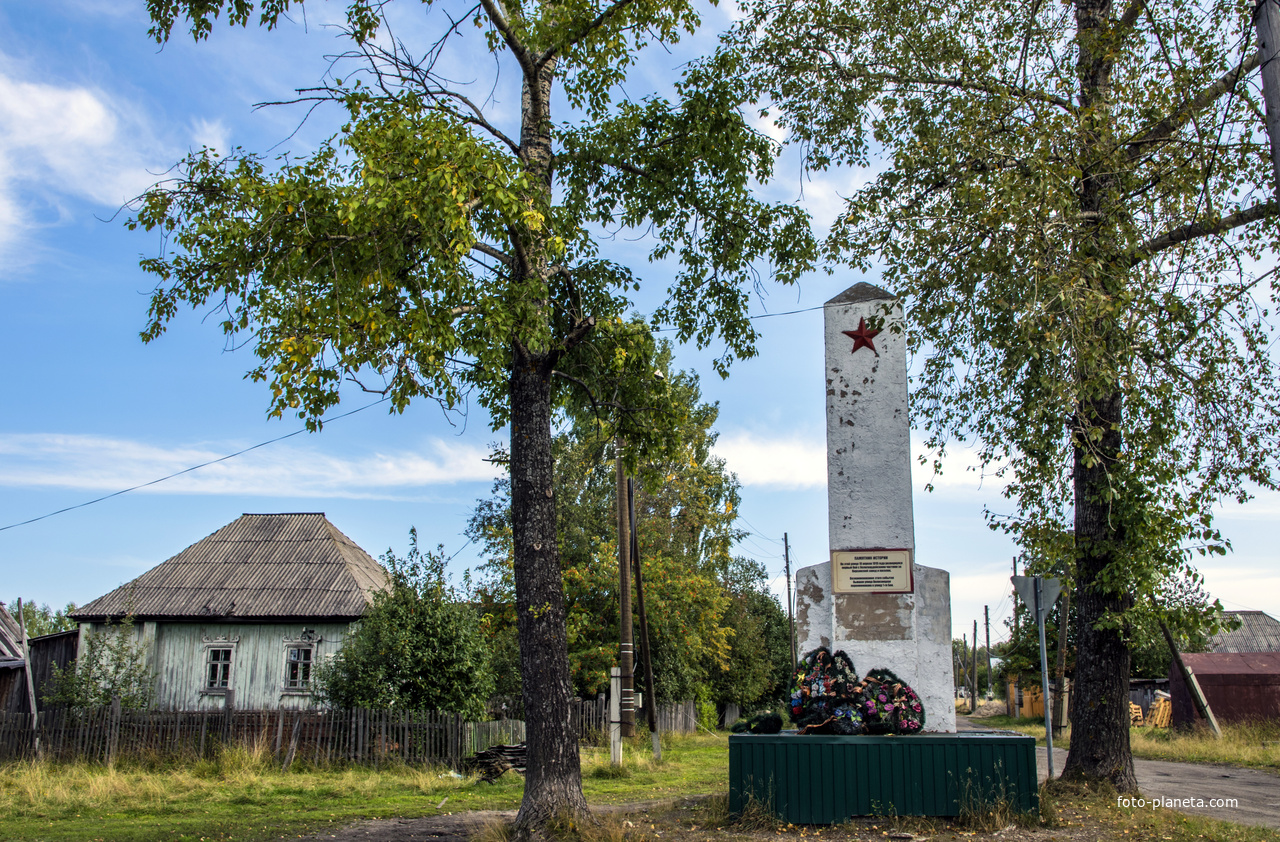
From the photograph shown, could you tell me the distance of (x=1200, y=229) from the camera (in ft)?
31.8

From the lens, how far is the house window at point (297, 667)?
2156cm

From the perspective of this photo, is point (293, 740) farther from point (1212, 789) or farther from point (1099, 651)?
point (1212, 789)

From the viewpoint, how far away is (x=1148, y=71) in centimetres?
1128

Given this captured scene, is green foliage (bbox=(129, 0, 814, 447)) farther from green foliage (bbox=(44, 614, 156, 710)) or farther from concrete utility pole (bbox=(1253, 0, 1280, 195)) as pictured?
green foliage (bbox=(44, 614, 156, 710))

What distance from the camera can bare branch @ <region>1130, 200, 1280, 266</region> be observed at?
9.55 metres

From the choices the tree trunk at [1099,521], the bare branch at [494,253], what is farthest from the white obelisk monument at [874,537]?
the bare branch at [494,253]

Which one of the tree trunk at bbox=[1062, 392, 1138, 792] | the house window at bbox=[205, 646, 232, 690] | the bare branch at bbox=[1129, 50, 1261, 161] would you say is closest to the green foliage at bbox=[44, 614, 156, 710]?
the house window at bbox=[205, 646, 232, 690]

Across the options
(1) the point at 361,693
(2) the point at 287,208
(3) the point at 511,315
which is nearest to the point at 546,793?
(3) the point at 511,315

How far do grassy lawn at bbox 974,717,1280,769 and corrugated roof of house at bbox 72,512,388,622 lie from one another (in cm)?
1705

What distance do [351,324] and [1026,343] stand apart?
643 centimetres

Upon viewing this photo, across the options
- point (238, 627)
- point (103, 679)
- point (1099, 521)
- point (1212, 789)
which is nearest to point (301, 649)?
point (238, 627)

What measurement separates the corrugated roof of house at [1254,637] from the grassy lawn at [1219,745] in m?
11.5

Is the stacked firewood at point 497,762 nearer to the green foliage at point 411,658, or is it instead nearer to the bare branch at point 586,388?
the green foliage at point 411,658

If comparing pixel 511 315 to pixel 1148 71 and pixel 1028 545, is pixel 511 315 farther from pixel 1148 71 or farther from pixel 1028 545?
pixel 1148 71
